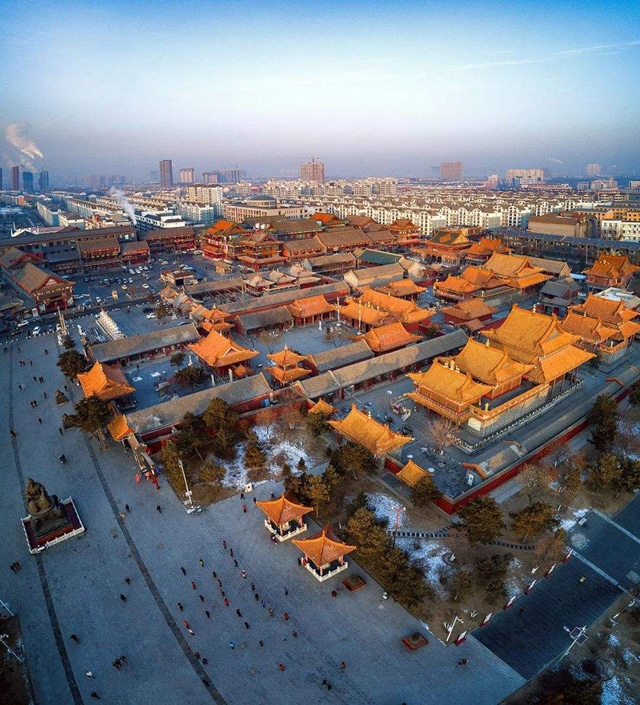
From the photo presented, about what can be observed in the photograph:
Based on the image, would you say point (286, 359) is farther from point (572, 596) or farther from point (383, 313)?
point (572, 596)

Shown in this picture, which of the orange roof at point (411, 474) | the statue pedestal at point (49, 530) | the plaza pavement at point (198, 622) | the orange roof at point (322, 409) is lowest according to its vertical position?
the plaza pavement at point (198, 622)

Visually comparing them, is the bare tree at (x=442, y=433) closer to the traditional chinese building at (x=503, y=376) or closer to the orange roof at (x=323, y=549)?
the traditional chinese building at (x=503, y=376)

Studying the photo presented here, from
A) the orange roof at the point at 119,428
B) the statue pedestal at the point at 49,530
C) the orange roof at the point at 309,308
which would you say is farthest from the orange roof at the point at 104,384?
the orange roof at the point at 309,308

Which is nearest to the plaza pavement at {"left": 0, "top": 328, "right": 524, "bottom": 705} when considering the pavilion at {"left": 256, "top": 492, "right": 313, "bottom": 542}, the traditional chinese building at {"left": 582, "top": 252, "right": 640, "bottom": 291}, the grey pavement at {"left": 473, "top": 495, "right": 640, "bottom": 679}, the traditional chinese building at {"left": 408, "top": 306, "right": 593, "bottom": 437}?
the pavilion at {"left": 256, "top": 492, "right": 313, "bottom": 542}

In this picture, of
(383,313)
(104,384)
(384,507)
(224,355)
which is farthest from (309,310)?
(384,507)

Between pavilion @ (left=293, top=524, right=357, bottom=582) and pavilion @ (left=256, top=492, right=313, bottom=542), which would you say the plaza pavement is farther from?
pavilion @ (left=256, top=492, right=313, bottom=542)
